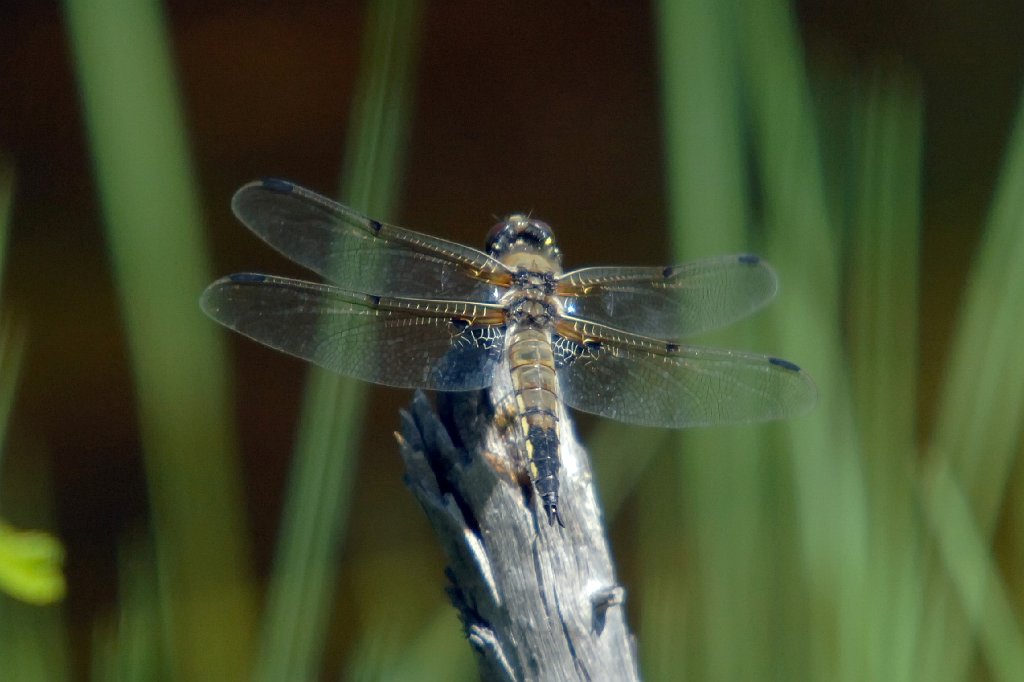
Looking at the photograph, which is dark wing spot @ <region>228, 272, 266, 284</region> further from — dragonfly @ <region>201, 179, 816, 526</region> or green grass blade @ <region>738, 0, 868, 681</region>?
green grass blade @ <region>738, 0, 868, 681</region>

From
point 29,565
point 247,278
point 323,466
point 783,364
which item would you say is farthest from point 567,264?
point 29,565

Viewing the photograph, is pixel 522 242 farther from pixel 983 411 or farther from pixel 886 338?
pixel 983 411

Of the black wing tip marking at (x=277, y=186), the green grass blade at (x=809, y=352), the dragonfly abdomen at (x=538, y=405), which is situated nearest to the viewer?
the dragonfly abdomen at (x=538, y=405)

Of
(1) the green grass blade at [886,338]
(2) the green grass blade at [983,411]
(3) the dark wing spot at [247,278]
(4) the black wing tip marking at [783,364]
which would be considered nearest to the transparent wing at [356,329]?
(3) the dark wing spot at [247,278]

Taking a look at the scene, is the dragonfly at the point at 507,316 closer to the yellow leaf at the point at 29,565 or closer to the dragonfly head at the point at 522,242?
the dragonfly head at the point at 522,242

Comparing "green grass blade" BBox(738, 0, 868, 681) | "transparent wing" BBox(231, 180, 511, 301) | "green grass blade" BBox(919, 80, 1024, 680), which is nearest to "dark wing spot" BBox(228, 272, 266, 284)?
"transparent wing" BBox(231, 180, 511, 301)
